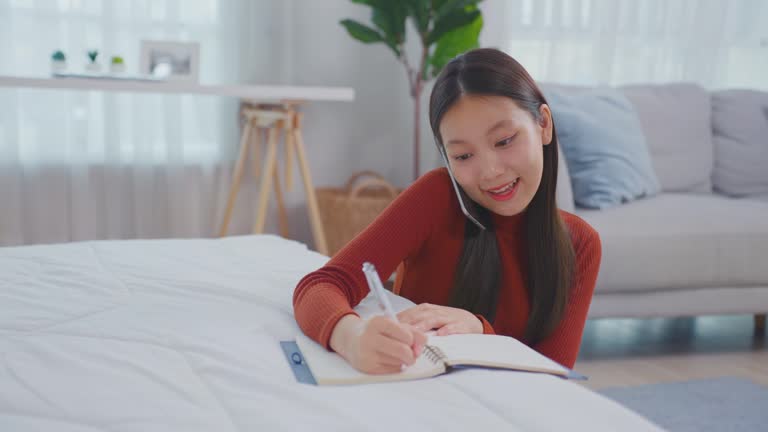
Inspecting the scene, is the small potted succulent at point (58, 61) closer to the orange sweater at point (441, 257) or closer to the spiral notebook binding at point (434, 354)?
the orange sweater at point (441, 257)

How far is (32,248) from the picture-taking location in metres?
1.29

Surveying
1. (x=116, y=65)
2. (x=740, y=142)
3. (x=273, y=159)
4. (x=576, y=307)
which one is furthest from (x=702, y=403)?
(x=116, y=65)

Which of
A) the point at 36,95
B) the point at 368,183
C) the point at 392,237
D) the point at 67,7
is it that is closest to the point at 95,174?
the point at 36,95

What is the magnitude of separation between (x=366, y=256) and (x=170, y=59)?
2022 mm

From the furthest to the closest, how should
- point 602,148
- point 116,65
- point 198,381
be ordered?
point 116,65 < point 602,148 < point 198,381

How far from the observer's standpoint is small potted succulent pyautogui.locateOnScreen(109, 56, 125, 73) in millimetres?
2643

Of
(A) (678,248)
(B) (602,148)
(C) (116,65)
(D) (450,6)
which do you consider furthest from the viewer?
(C) (116,65)

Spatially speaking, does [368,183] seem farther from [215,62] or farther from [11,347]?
[11,347]

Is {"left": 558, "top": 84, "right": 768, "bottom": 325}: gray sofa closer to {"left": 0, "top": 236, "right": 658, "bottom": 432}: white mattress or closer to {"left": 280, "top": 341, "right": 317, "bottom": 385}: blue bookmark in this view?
{"left": 0, "top": 236, "right": 658, "bottom": 432}: white mattress

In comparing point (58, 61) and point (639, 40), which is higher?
point (639, 40)

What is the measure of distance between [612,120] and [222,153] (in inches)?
61.1

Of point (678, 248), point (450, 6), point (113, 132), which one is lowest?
point (678, 248)

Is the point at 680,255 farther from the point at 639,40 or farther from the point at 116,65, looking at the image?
the point at 116,65

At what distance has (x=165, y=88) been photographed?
92.3 inches
